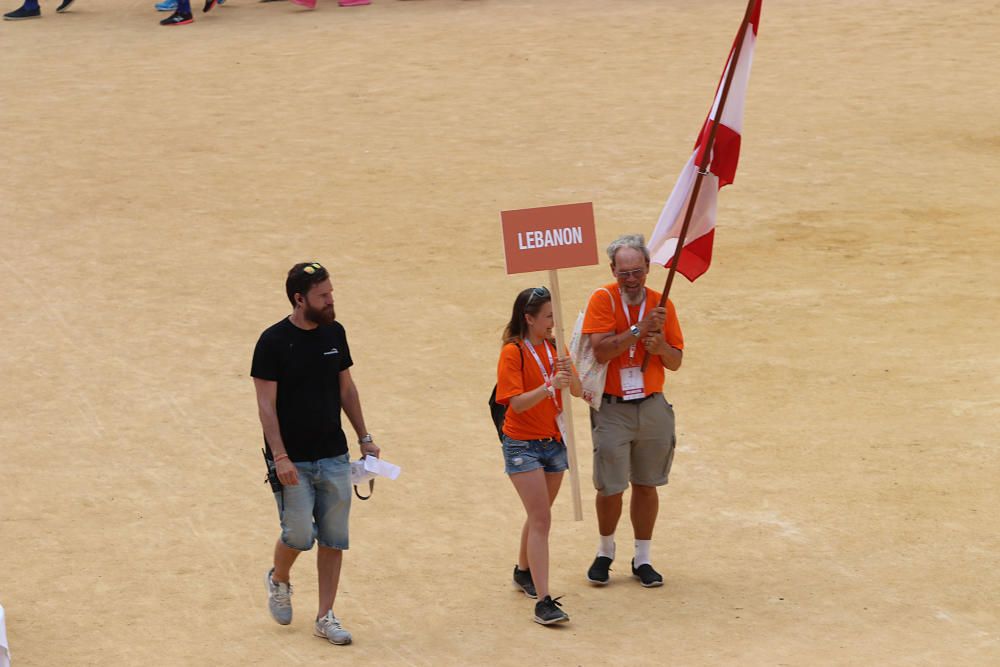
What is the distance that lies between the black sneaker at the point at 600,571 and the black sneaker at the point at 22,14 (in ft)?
74.0

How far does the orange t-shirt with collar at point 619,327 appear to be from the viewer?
8.31 metres

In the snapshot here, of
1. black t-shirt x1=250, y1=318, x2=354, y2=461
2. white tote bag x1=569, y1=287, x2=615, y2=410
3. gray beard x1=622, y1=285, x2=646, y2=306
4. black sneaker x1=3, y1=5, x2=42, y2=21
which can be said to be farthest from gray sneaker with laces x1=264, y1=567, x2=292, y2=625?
black sneaker x1=3, y1=5, x2=42, y2=21

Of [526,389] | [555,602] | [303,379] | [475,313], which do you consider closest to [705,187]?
[526,389]

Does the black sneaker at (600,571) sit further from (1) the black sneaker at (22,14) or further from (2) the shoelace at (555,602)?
(1) the black sneaker at (22,14)

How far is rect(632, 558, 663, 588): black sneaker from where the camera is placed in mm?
8570

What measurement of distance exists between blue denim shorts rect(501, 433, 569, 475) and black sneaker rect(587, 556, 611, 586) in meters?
0.74

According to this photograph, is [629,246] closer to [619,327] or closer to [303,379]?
[619,327]

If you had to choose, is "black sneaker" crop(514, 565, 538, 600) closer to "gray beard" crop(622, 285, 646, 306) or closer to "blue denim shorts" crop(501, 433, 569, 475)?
"blue denim shorts" crop(501, 433, 569, 475)

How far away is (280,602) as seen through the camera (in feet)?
26.4

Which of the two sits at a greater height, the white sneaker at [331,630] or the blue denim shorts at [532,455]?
the blue denim shorts at [532,455]

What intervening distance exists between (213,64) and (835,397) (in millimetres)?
15216

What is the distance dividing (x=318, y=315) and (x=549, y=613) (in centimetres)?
199

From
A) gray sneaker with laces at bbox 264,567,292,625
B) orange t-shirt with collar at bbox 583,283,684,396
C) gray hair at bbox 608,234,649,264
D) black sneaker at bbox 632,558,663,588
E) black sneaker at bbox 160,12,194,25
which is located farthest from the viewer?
black sneaker at bbox 160,12,194,25

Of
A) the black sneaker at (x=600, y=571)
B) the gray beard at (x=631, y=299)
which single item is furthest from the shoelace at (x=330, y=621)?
the gray beard at (x=631, y=299)
